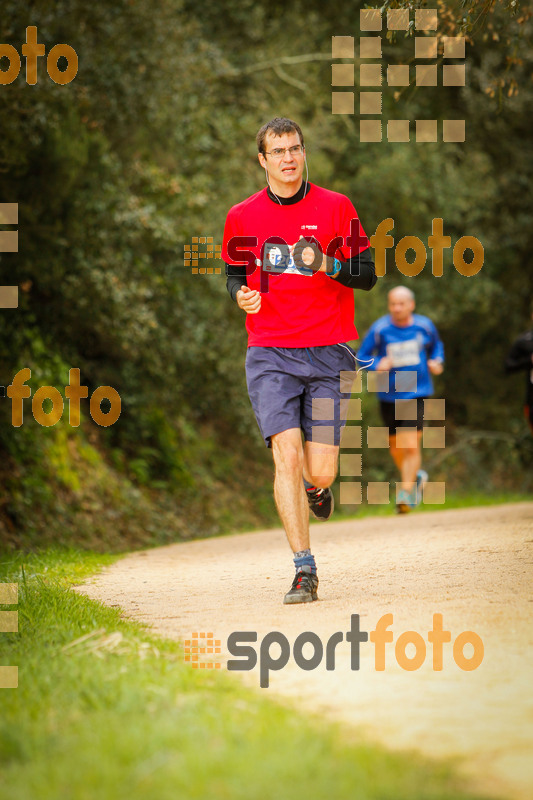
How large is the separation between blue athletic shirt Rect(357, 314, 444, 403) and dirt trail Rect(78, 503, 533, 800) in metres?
2.10

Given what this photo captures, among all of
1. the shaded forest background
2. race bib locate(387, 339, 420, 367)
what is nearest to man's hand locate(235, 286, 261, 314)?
the shaded forest background

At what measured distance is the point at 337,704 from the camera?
3402 millimetres

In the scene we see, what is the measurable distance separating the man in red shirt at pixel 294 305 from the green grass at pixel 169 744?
5.87 ft

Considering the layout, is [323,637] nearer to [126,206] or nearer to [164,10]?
[126,206]

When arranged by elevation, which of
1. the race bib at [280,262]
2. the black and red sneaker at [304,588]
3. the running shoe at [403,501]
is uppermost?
the race bib at [280,262]

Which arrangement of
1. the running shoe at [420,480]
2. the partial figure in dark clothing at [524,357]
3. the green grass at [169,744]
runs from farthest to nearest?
1. the running shoe at [420,480]
2. the partial figure in dark clothing at [524,357]
3. the green grass at [169,744]

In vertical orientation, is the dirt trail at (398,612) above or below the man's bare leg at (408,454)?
below

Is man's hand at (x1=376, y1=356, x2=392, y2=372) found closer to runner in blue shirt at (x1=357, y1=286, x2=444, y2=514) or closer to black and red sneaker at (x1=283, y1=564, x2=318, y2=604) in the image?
runner in blue shirt at (x1=357, y1=286, x2=444, y2=514)

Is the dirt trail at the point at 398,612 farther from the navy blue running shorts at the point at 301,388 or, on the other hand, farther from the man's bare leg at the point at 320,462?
the navy blue running shorts at the point at 301,388

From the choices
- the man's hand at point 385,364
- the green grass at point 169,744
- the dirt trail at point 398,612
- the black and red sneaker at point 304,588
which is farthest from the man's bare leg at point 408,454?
the green grass at point 169,744

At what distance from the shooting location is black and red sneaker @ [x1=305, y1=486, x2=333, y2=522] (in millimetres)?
6156

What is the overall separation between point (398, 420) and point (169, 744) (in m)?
8.56

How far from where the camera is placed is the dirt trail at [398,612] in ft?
10.1

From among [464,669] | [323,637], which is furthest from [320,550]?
[464,669]
